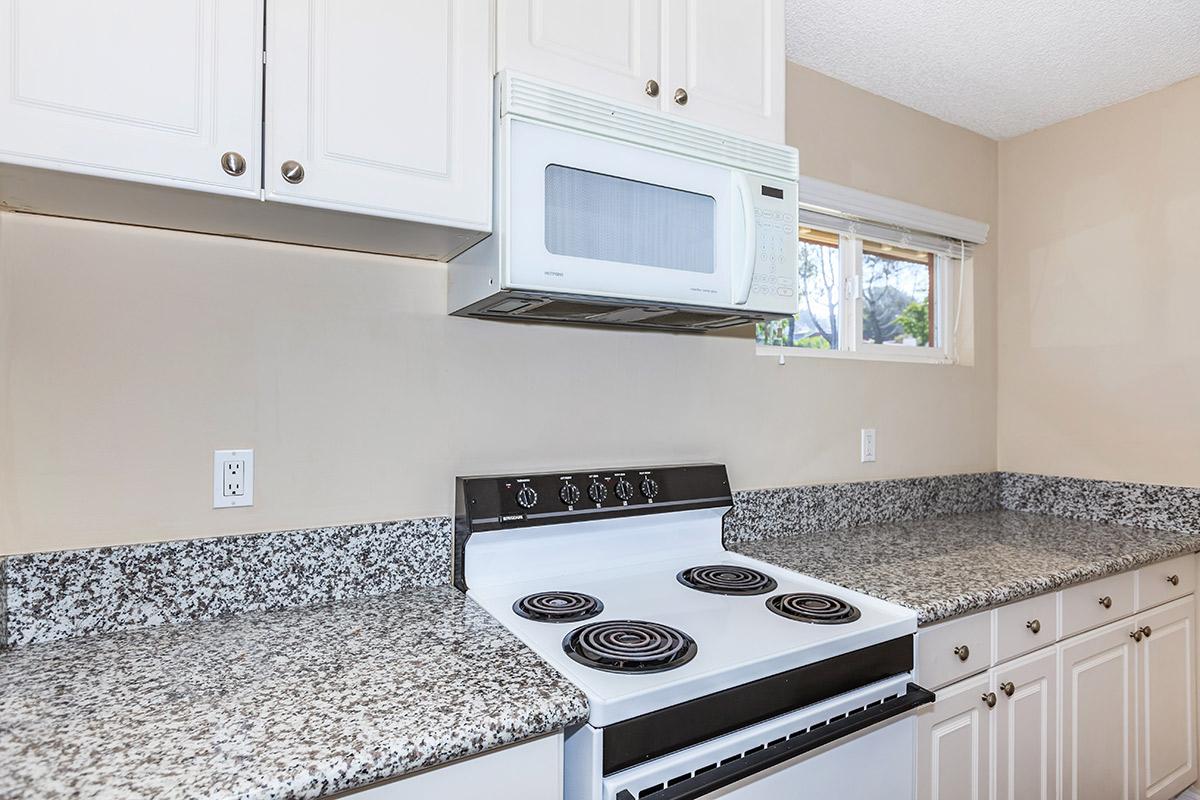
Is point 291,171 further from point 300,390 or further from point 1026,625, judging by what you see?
point 1026,625

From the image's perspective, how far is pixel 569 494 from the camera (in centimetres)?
161

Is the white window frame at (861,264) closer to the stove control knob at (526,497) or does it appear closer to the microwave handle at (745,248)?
the microwave handle at (745,248)

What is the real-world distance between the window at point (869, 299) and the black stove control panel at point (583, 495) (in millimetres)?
556

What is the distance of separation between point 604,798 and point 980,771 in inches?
44.2

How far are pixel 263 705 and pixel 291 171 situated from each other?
0.82 m

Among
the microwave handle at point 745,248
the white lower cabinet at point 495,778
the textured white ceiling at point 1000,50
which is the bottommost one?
the white lower cabinet at point 495,778

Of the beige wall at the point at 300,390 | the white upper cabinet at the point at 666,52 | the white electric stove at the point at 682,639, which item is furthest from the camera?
the white upper cabinet at the point at 666,52

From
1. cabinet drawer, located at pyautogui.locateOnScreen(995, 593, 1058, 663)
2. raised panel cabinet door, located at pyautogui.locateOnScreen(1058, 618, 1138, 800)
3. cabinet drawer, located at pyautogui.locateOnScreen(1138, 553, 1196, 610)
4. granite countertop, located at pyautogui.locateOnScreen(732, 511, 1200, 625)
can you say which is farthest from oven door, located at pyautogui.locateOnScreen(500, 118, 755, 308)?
cabinet drawer, located at pyautogui.locateOnScreen(1138, 553, 1196, 610)

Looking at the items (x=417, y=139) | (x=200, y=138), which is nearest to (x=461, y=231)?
(x=417, y=139)

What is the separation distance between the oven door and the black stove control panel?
0.49 m

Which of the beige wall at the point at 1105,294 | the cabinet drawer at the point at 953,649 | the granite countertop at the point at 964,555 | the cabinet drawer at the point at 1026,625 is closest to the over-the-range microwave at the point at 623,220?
the granite countertop at the point at 964,555

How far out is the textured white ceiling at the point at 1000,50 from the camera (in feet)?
5.96

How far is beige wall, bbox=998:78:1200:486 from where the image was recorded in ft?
7.36

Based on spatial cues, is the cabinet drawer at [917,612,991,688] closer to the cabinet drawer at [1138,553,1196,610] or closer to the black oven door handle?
the black oven door handle
